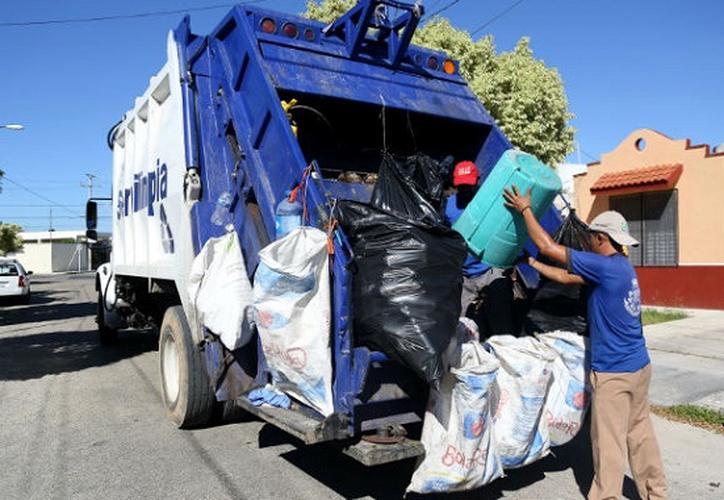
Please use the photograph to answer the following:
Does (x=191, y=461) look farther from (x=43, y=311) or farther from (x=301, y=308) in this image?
(x=43, y=311)

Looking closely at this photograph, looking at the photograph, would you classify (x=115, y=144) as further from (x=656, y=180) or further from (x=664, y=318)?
(x=656, y=180)

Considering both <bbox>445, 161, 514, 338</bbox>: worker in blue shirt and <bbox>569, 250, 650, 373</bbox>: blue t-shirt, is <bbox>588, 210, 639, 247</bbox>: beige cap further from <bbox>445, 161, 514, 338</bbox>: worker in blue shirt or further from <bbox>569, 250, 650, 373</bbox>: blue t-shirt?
<bbox>445, 161, 514, 338</bbox>: worker in blue shirt

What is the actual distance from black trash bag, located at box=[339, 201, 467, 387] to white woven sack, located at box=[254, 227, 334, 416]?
0.17m

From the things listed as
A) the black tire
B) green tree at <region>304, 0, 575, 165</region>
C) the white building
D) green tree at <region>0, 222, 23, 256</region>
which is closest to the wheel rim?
the black tire

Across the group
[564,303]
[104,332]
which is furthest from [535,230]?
[104,332]

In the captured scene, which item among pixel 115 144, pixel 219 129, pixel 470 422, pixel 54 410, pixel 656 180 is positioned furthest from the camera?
pixel 656 180

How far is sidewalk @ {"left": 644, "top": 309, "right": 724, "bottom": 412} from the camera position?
6.07 metres

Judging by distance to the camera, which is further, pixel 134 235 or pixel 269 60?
pixel 134 235

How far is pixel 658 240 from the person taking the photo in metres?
13.6

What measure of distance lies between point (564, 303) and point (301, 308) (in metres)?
1.76

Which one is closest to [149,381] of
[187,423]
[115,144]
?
[187,423]

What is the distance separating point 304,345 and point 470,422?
0.89 m

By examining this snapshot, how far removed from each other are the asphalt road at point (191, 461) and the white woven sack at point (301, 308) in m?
0.87

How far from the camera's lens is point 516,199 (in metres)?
3.54
